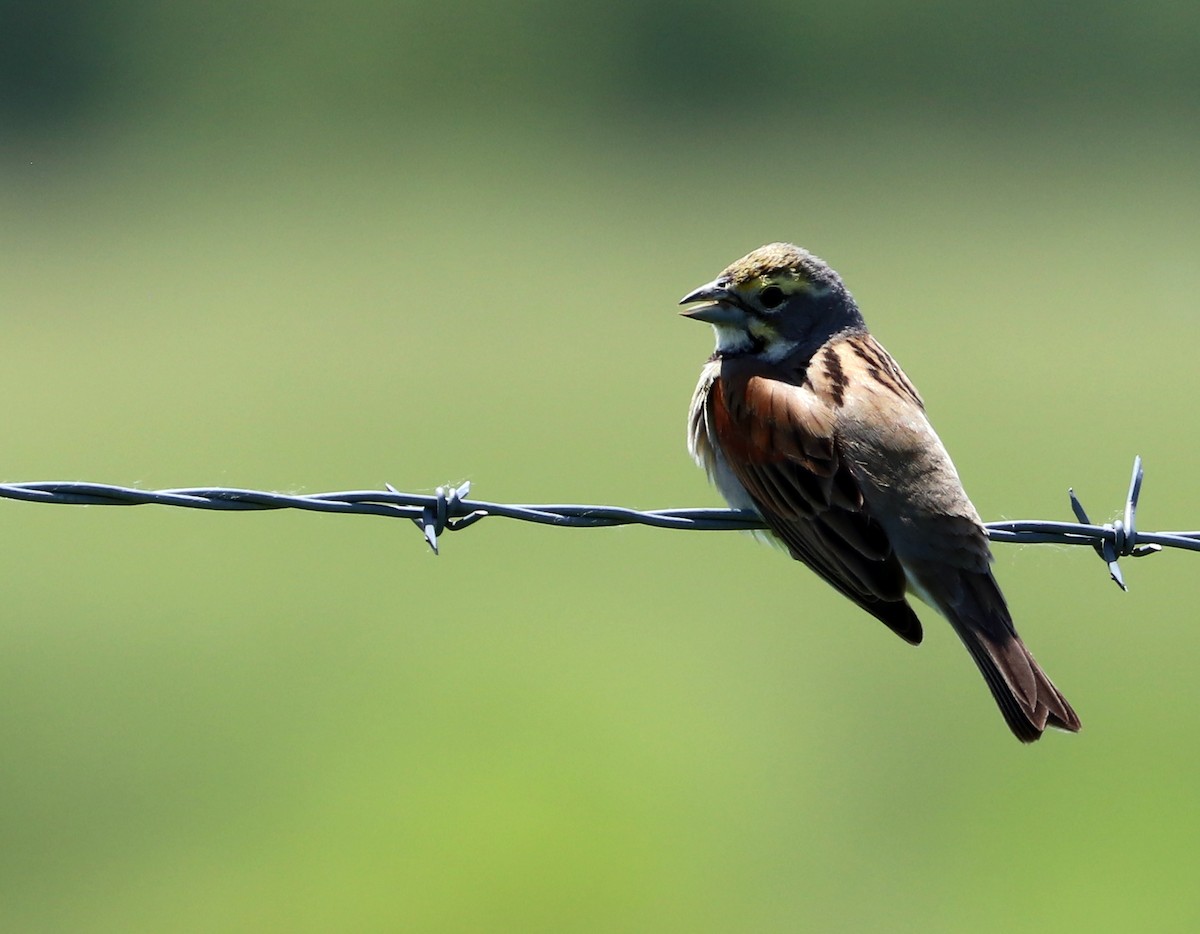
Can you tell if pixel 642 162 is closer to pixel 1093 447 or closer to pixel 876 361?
pixel 1093 447

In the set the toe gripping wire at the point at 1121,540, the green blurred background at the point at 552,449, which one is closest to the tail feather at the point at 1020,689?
the toe gripping wire at the point at 1121,540

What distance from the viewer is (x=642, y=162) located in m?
42.1

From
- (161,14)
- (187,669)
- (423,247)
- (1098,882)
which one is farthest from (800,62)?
(1098,882)

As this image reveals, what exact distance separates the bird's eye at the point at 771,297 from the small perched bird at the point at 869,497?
33 centimetres

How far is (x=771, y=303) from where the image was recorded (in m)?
8.50

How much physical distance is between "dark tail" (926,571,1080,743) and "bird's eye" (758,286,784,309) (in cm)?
161

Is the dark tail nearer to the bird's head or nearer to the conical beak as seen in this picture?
the bird's head

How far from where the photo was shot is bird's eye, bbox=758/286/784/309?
27.8ft

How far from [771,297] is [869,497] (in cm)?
126

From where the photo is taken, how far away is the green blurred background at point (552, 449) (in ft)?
40.9

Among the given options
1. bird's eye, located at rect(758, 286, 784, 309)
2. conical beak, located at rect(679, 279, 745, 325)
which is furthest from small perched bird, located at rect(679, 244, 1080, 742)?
bird's eye, located at rect(758, 286, 784, 309)

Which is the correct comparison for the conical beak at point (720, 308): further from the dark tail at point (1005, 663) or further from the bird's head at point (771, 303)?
the dark tail at point (1005, 663)

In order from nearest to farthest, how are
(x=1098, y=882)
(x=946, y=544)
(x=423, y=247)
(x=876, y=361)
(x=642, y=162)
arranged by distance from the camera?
(x=946, y=544) < (x=876, y=361) < (x=1098, y=882) < (x=423, y=247) < (x=642, y=162)

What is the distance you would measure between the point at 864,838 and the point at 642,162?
30.9 meters
